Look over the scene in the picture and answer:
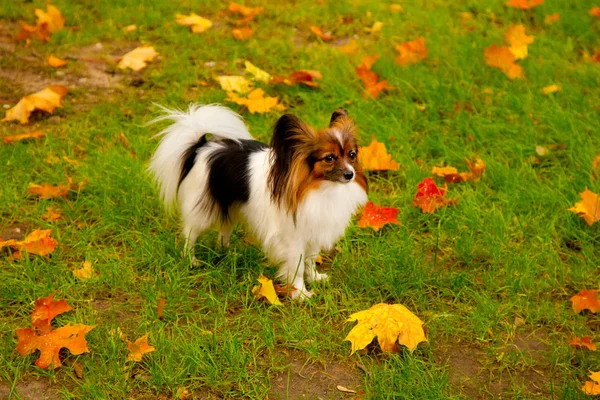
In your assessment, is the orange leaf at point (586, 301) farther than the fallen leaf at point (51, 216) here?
No

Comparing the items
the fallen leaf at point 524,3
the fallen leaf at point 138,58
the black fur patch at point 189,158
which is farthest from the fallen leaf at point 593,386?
the fallen leaf at point 524,3

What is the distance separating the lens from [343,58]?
5.31m

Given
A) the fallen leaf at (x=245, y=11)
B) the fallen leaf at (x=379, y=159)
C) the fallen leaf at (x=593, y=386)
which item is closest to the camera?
the fallen leaf at (x=593, y=386)

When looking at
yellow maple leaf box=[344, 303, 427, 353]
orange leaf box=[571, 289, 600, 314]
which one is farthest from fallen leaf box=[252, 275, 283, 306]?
orange leaf box=[571, 289, 600, 314]

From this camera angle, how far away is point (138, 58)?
523 centimetres

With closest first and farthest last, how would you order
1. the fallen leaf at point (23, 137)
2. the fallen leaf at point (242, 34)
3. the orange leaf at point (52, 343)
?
the orange leaf at point (52, 343), the fallen leaf at point (23, 137), the fallen leaf at point (242, 34)

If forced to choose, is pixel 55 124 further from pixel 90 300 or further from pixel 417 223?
pixel 417 223

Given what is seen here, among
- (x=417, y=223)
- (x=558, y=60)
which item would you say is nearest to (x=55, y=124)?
(x=417, y=223)

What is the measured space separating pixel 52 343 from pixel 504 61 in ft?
13.0

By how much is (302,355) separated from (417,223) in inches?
49.6

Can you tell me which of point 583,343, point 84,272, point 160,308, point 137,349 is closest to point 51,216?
point 84,272

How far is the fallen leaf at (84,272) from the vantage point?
3.26 m

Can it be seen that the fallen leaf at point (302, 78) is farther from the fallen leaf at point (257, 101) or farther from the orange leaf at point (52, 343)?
the orange leaf at point (52, 343)

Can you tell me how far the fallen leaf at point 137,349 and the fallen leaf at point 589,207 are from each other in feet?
8.03
